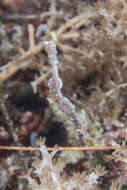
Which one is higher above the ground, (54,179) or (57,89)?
(57,89)

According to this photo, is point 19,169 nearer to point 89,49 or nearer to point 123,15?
point 89,49

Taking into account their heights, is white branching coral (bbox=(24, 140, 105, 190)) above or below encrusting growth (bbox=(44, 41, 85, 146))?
below

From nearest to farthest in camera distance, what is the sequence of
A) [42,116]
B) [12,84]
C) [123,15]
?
[123,15] → [42,116] → [12,84]

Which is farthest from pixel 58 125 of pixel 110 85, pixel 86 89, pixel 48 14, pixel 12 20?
pixel 12 20

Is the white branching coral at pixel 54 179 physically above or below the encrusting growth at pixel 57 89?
below

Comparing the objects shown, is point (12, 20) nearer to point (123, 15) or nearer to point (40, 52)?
point (40, 52)

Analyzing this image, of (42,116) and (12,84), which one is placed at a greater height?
(12,84)

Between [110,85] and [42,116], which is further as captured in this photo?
[42,116]

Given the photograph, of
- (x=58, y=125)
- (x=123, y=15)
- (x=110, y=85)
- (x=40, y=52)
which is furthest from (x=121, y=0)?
(x=58, y=125)

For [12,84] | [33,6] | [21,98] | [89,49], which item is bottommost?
[21,98]

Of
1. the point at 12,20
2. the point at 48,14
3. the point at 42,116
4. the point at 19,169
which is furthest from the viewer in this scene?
the point at 12,20
